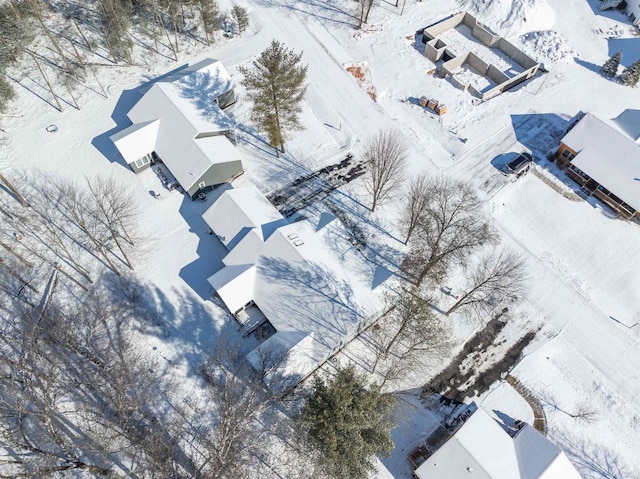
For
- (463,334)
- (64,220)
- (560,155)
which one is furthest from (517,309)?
(64,220)

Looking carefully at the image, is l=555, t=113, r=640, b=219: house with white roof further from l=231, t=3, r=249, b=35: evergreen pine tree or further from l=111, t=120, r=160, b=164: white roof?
l=111, t=120, r=160, b=164: white roof

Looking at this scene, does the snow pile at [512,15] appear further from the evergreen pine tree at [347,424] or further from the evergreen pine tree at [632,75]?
the evergreen pine tree at [347,424]

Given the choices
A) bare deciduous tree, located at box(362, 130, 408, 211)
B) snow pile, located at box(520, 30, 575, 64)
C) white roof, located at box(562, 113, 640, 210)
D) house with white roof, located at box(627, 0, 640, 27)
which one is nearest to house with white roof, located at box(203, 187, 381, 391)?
bare deciduous tree, located at box(362, 130, 408, 211)

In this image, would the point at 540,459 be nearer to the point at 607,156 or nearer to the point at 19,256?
the point at 607,156

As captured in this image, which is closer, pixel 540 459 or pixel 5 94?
pixel 540 459

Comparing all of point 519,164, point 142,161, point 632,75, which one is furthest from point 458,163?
point 142,161

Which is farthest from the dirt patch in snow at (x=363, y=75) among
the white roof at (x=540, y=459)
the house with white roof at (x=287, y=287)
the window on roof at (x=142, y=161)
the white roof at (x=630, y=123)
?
the white roof at (x=540, y=459)
